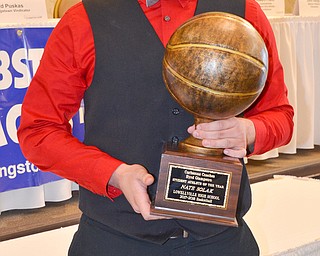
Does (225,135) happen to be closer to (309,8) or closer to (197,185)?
(197,185)

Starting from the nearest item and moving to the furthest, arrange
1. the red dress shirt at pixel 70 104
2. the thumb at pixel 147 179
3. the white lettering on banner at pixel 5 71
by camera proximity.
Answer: the thumb at pixel 147 179 → the red dress shirt at pixel 70 104 → the white lettering on banner at pixel 5 71

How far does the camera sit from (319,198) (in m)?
2.27

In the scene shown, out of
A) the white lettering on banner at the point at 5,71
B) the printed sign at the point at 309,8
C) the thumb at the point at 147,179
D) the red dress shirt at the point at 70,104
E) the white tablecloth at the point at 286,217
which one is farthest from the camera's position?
the printed sign at the point at 309,8

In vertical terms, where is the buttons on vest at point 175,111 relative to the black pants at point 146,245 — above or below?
above

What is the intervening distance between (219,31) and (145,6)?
0.20 meters

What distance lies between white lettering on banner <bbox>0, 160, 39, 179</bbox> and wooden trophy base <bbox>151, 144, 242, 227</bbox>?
6.69 ft

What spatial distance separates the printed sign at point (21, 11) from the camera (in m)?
2.96

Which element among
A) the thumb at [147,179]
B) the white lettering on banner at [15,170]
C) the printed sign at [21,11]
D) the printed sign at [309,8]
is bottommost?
→ the white lettering on banner at [15,170]

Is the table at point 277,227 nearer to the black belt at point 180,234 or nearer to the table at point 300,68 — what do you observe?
the black belt at point 180,234

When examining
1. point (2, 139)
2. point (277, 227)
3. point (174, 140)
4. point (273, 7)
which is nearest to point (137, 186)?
point (174, 140)

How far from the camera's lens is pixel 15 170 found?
112 inches

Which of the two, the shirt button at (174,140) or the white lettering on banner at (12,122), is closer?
the shirt button at (174,140)

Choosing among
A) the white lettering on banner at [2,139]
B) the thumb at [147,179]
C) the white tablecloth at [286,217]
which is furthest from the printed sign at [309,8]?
the thumb at [147,179]

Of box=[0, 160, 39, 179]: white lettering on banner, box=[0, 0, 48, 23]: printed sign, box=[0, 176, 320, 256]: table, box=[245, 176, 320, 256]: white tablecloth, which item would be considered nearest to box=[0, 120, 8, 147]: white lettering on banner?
box=[0, 160, 39, 179]: white lettering on banner
